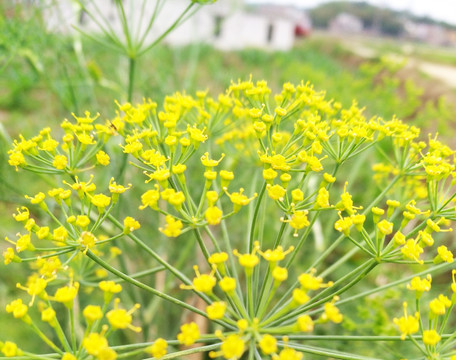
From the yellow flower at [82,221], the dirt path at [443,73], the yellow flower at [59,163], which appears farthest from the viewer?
the dirt path at [443,73]

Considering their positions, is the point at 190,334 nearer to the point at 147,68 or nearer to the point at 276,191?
the point at 276,191

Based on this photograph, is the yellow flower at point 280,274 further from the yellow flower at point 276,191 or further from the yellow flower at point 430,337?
the yellow flower at point 430,337

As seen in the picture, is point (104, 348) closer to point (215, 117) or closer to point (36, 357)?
point (36, 357)

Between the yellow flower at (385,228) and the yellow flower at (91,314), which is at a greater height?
the yellow flower at (385,228)

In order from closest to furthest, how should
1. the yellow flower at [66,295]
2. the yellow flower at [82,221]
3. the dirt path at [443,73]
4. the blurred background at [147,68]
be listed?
1. the yellow flower at [66,295]
2. the yellow flower at [82,221]
3. the blurred background at [147,68]
4. the dirt path at [443,73]

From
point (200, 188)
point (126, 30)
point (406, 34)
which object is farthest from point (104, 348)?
point (406, 34)

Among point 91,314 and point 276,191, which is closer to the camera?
point 91,314

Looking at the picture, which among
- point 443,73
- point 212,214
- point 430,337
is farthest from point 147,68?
point 443,73

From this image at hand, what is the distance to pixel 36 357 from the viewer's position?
87cm

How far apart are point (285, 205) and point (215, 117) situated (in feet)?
2.00

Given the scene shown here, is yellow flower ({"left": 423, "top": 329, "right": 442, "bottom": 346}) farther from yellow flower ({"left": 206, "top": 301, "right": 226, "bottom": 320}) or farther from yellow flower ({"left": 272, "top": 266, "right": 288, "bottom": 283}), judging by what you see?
yellow flower ({"left": 206, "top": 301, "right": 226, "bottom": 320})

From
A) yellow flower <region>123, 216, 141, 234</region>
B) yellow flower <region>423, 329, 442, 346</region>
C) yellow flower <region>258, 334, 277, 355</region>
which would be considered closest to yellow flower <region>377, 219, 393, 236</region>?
yellow flower <region>423, 329, 442, 346</region>

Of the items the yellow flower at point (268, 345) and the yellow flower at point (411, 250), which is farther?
the yellow flower at point (411, 250)

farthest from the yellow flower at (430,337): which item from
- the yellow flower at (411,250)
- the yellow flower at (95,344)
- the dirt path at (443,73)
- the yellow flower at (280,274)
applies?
the dirt path at (443,73)
